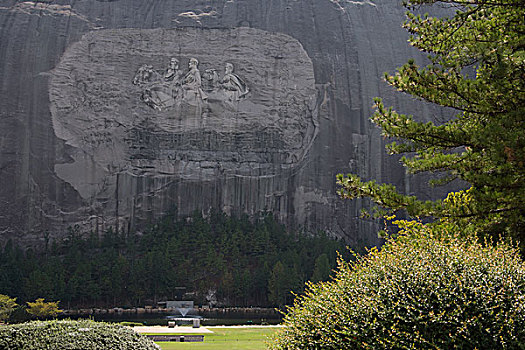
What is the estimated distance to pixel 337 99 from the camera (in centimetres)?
5072

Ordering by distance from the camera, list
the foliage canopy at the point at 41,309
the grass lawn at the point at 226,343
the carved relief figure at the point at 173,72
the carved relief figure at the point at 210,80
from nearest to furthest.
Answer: the grass lawn at the point at 226,343
the foliage canopy at the point at 41,309
the carved relief figure at the point at 173,72
the carved relief figure at the point at 210,80

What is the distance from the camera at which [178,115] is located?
4856cm

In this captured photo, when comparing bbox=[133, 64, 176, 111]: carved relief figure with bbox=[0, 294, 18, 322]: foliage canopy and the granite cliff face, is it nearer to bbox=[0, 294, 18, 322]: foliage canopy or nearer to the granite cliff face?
the granite cliff face

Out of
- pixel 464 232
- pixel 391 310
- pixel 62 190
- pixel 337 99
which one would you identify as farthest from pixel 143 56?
pixel 391 310

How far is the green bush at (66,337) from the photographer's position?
7.15m

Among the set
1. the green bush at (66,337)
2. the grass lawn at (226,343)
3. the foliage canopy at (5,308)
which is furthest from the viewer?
the foliage canopy at (5,308)

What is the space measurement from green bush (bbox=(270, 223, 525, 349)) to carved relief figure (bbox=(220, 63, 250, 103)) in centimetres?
4384

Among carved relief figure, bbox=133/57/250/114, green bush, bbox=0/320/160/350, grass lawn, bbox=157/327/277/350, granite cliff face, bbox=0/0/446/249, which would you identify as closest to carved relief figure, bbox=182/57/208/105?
carved relief figure, bbox=133/57/250/114

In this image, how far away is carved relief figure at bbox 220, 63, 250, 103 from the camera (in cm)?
4897

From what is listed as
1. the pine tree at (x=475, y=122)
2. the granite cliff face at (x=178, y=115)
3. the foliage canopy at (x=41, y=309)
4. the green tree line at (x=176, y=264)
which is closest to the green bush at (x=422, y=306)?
the pine tree at (x=475, y=122)

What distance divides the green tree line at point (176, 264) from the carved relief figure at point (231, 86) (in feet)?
32.7

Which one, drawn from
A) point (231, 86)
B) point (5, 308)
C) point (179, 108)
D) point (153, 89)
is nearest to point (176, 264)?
point (179, 108)

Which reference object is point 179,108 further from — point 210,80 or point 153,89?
point 210,80

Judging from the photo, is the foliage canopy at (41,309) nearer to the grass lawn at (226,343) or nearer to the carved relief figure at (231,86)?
the grass lawn at (226,343)
